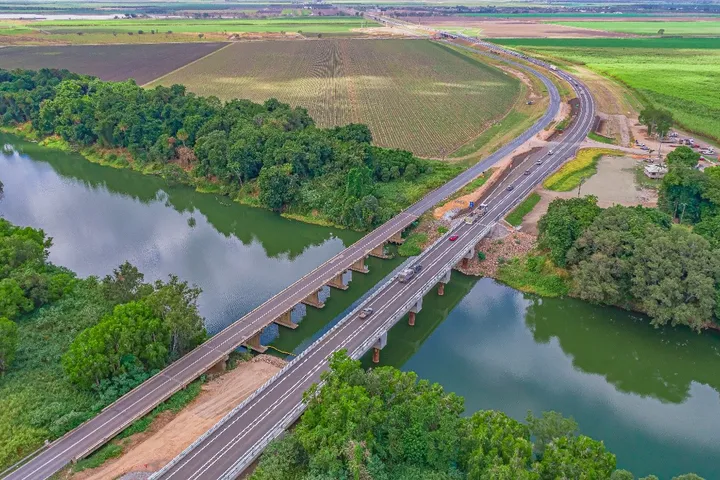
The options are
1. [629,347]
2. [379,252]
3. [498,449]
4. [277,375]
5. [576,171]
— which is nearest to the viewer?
[498,449]

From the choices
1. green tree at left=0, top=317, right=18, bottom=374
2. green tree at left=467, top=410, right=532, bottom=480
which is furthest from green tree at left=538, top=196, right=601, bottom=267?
green tree at left=0, top=317, right=18, bottom=374

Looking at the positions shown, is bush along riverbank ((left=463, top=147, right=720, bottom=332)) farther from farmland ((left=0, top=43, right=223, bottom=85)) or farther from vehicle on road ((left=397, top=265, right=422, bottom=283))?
farmland ((left=0, top=43, right=223, bottom=85))

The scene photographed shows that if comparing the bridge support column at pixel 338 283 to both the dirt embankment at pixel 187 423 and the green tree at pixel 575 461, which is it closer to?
the dirt embankment at pixel 187 423

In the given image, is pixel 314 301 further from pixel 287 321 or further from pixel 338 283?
pixel 338 283

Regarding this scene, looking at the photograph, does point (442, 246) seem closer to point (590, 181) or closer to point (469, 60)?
point (590, 181)

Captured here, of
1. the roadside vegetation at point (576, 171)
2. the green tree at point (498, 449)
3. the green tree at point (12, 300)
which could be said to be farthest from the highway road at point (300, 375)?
the green tree at point (12, 300)

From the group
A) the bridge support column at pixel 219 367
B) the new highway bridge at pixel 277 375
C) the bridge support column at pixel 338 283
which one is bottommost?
the bridge support column at pixel 338 283

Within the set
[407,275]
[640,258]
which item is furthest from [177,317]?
[640,258]
